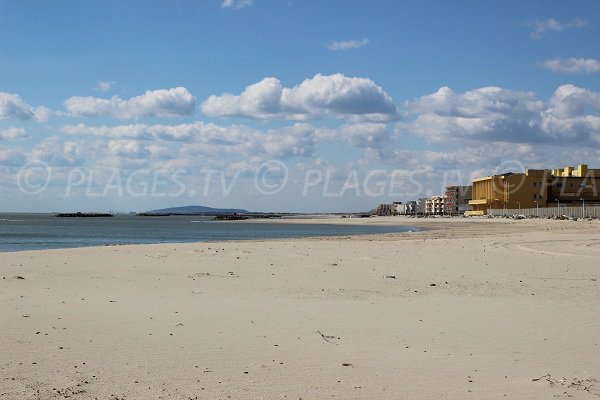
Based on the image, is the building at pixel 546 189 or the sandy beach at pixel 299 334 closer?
the sandy beach at pixel 299 334

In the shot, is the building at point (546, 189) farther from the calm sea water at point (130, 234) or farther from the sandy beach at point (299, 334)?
the sandy beach at point (299, 334)

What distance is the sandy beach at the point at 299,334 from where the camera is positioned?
6.18 m

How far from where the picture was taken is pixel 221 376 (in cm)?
648

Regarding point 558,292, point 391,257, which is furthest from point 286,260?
point 558,292

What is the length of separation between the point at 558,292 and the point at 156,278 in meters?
9.39

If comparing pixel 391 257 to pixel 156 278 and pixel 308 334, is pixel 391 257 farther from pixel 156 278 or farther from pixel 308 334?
pixel 308 334

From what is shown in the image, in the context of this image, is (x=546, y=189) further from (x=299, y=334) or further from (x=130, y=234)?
(x=299, y=334)

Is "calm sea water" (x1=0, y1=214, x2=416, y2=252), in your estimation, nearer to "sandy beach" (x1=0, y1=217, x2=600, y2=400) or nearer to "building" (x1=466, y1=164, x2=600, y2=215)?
"sandy beach" (x1=0, y1=217, x2=600, y2=400)

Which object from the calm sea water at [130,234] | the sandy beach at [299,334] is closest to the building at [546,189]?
the calm sea water at [130,234]

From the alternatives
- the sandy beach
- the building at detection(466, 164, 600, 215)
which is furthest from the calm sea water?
the building at detection(466, 164, 600, 215)

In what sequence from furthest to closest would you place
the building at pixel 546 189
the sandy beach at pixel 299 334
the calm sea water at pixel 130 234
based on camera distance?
the building at pixel 546 189 < the calm sea water at pixel 130 234 < the sandy beach at pixel 299 334

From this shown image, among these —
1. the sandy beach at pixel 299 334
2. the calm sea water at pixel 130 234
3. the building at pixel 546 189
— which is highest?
the building at pixel 546 189

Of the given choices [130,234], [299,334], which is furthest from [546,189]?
[299,334]

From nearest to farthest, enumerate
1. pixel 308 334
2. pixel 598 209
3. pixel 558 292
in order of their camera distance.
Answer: pixel 308 334 → pixel 558 292 → pixel 598 209
